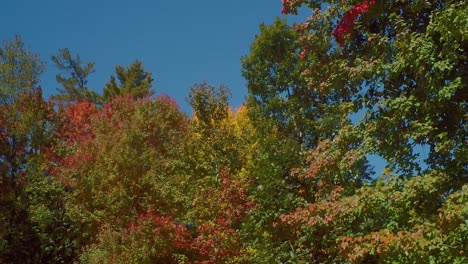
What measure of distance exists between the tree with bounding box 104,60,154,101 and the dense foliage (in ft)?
26.4

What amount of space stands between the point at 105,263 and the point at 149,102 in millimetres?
9548

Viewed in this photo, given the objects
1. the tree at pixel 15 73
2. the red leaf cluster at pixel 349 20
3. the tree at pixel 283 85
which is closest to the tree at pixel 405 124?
the red leaf cluster at pixel 349 20

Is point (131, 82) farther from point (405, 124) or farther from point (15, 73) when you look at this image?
point (405, 124)

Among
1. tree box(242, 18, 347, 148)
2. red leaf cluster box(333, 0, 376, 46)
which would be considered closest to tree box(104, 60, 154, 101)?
tree box(242, 18, 347, 148)

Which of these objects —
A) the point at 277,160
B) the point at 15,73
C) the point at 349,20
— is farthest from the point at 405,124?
the point at 15,73

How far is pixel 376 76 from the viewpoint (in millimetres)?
8594

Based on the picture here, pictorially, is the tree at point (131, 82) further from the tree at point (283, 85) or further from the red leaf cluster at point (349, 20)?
the red leaf cluster at point (349, 20)

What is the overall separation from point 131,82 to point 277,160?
27058 millimetres

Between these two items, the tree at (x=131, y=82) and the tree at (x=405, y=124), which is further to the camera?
the tree at (x=131, y=82)

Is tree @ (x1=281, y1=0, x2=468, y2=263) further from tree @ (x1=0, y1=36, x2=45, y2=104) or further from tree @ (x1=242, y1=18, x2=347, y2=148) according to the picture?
tree @ (x1=0, y1=36, x2=45, y2=104)

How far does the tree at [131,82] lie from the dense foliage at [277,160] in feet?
26.4

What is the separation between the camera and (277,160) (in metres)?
13.1

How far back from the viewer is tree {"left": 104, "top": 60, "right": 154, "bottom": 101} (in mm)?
36375

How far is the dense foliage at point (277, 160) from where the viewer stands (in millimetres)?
7703
